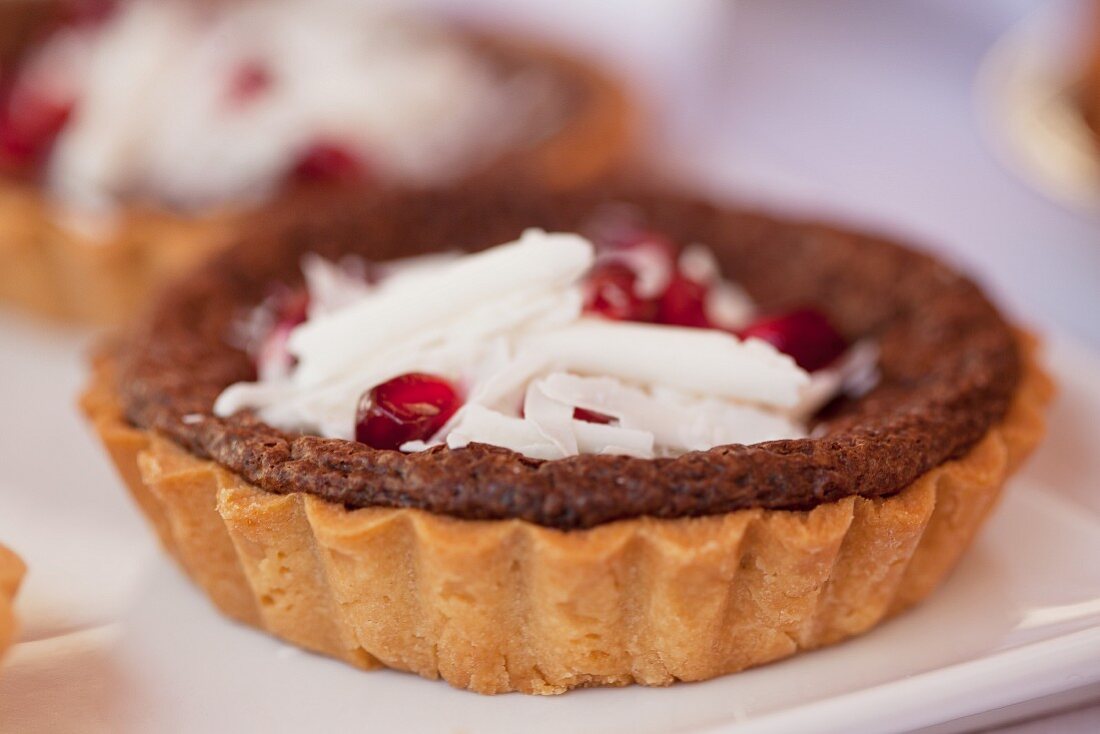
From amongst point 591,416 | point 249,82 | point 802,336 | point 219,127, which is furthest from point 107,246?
point 802,336

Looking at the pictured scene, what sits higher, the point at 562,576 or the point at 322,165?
the point at 562,576

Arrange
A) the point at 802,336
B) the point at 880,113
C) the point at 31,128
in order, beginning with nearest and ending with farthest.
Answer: the point at 802,336
the point at 31,128
the point at 880,113

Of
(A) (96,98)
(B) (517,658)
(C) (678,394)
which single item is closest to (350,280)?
(C) (678,394)

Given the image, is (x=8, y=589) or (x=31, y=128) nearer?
(x=8, y=589)

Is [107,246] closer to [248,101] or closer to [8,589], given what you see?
[248,101]

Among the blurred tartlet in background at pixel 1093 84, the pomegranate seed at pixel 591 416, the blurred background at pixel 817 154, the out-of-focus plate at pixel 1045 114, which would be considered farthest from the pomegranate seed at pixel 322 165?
the blurred tartlet in background at pixel 1093 84

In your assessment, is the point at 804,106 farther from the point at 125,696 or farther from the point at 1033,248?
the point at 125,696

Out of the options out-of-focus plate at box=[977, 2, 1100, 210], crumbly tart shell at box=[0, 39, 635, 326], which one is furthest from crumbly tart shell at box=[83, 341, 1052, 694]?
out-of-focus plate at box=[977, 2, 1100, 210]
